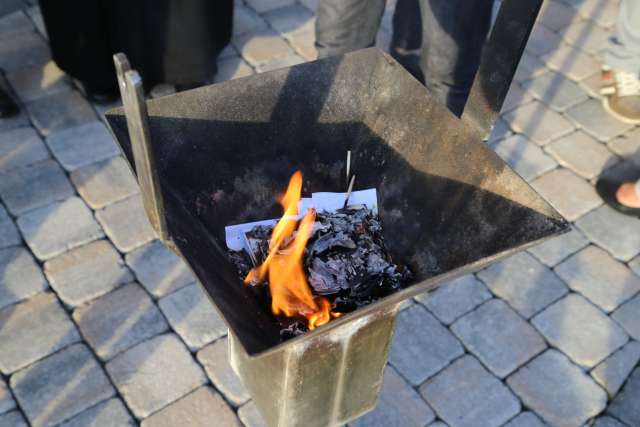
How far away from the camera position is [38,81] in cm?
402

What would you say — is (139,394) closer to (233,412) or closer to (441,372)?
(233,412)

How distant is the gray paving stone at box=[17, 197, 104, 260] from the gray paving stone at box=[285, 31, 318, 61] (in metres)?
1.91

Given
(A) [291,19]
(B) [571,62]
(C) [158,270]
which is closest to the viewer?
(C) [158,270]

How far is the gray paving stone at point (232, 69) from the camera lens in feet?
13.8

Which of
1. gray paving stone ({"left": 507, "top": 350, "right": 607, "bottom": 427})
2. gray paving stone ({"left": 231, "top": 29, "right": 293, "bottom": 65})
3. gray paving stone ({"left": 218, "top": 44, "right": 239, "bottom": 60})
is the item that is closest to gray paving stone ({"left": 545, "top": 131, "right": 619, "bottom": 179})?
gray paving stone ({"left": 507, "top": 350, "right": 607, "bottom": 427})

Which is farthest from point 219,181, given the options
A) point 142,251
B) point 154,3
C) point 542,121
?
point 542,121

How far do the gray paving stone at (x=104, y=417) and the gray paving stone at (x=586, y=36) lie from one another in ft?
13.5

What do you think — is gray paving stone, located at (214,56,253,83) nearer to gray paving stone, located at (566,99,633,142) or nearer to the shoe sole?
gray paving stone, located at (566,99,633,142)

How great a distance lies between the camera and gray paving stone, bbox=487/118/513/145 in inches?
155

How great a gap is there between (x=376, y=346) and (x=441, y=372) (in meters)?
0.84

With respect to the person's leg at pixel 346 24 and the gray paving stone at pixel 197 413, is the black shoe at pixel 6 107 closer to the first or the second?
the person's leg at pixel 346 24

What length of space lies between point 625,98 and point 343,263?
9.66ft

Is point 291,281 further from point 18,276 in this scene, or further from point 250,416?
point 18,276

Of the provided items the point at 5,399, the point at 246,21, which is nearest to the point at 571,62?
the point at 246,21
